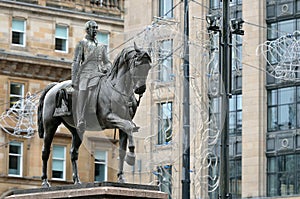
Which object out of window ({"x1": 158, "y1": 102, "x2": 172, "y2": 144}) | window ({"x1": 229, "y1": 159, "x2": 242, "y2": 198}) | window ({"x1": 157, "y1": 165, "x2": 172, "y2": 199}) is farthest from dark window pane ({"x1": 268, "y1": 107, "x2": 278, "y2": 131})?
window ({"x1": 158, "y1": 102, "x2": 172, "y2": 144})

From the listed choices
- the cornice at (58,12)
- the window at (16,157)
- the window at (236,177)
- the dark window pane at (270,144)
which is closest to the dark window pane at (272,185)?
the dark window pane at (270,144)

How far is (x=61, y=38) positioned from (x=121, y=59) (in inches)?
1902

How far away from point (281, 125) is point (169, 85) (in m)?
31.1

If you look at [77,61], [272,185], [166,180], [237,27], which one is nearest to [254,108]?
[272,185]

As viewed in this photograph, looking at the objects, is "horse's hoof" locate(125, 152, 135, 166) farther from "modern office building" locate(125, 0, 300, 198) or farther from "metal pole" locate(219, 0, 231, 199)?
"modern office building" locate(125, 0, 300, 198)

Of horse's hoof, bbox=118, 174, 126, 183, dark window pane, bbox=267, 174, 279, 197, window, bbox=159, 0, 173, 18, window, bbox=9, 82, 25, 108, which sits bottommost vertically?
dark window pane, bbox=267, 174, 279, 197

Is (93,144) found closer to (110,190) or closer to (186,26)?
(110,190)

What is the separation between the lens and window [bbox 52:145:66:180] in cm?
7188

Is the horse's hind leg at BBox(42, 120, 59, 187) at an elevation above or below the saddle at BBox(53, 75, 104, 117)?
below

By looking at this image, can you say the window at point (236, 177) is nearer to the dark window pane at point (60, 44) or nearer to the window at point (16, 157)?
the window at point (16, 157)

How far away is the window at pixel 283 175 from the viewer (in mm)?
56219

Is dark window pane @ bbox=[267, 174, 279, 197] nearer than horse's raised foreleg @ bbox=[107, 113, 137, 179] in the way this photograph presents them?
No

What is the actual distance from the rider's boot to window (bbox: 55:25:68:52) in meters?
47.9

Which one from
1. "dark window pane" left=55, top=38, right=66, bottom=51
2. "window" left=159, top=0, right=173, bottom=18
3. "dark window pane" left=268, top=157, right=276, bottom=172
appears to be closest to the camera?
"window" left=159, top=0, right=173, bottom=18
